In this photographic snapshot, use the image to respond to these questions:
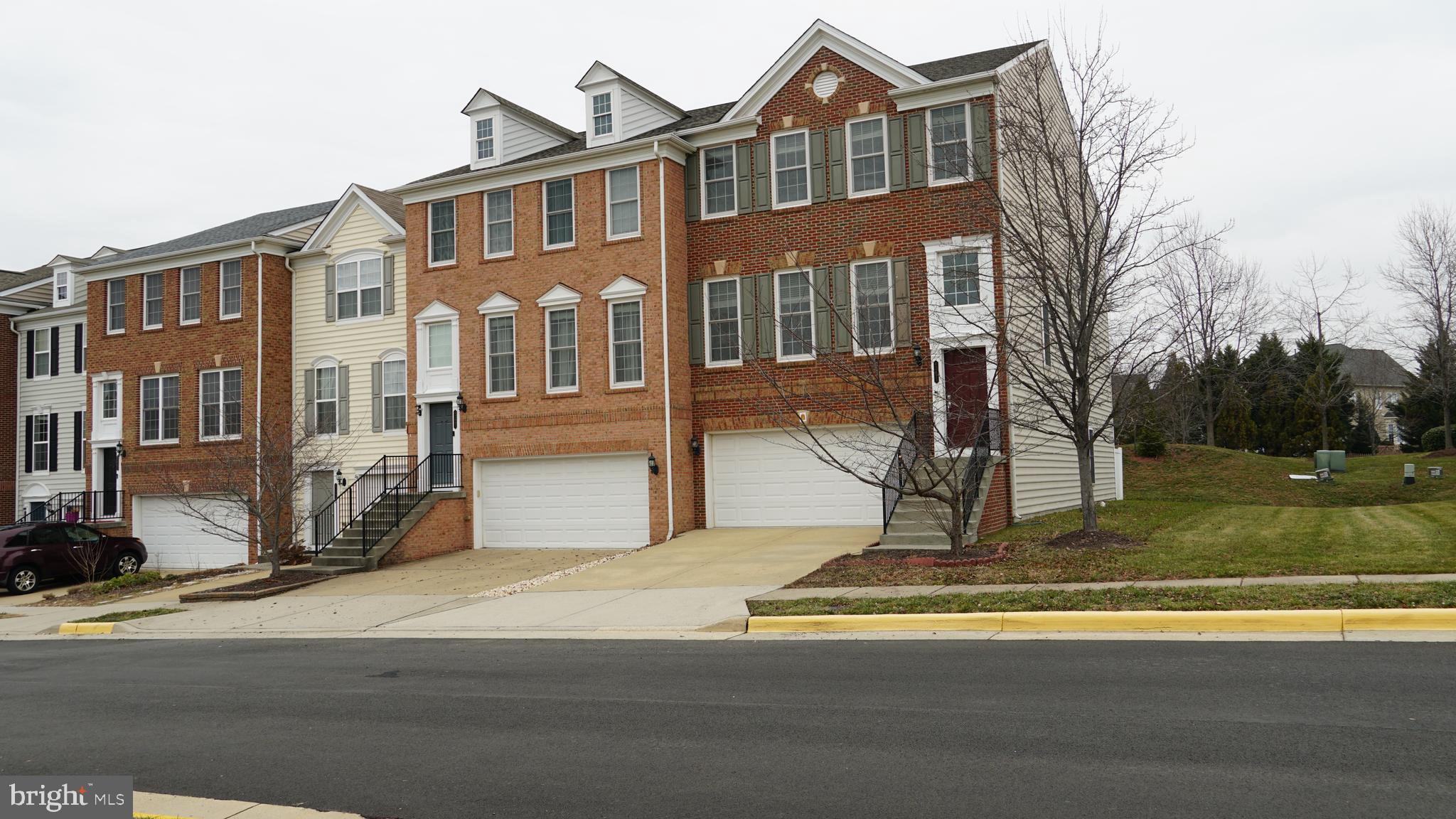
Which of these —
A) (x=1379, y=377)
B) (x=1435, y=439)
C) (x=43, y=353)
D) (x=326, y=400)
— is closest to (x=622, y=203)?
(x=326, y=400)

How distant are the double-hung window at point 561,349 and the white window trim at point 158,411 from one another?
42.7 feet

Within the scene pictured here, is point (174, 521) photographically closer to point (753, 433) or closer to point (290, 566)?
point (290, 566)

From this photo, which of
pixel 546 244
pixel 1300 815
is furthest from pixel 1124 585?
pixel 546 244

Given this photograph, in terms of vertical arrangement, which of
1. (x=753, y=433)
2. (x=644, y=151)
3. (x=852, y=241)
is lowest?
(x=753, y=433)

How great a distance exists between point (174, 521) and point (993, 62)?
25.0 meters

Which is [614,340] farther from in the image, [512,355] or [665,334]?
[512,355]

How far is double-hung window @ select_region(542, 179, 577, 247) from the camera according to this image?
24.0 metres

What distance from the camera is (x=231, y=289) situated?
29.5m

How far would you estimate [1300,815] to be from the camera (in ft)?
16.4

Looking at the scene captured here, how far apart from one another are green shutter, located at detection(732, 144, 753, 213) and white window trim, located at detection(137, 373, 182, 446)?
1773 cm

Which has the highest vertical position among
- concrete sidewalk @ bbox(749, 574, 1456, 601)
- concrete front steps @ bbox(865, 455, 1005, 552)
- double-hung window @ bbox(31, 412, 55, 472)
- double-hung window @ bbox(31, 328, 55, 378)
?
double-hung window @ bbox(31, 328, 55, 378)

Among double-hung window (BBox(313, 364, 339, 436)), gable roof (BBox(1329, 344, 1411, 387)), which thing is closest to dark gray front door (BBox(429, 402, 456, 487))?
double-hung window (BBox(313, 364, 339, 436))

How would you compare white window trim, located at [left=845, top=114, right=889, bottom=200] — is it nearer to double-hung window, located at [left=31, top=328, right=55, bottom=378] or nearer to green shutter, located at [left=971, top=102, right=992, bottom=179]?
green shutter, located at [left=971, top=102, right=992, bottom=179]

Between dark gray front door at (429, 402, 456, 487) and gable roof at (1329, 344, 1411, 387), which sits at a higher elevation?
gable roof at (1329, 344, 1411, 387)
